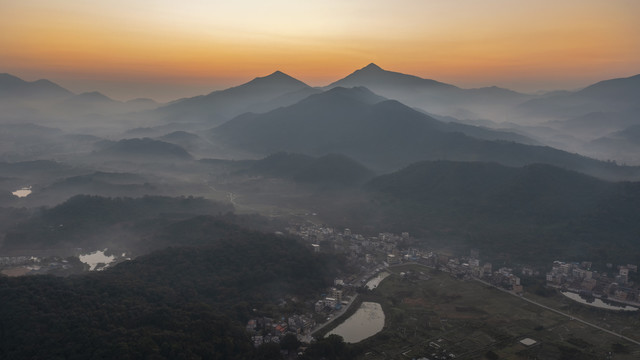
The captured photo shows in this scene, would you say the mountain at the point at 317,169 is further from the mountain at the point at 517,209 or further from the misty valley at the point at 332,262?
the mountain at the point at 517,209

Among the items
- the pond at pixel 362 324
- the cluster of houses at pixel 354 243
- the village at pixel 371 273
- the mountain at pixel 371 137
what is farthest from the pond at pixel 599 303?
the mountain at pixel 371 137

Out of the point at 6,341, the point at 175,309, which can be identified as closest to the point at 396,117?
the point at 175,309

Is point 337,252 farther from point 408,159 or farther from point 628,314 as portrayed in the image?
point 408,159

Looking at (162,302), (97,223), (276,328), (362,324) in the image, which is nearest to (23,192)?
(97,223)

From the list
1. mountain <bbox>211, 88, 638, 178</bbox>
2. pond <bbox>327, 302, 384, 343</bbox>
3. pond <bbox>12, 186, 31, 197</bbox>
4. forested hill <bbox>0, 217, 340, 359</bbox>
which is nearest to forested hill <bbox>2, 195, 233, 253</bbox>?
forested hill <bbox>0, 217, 340, 359</bbox>

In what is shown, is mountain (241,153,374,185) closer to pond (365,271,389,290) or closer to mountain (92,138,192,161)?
mountain (92,138,192,161)

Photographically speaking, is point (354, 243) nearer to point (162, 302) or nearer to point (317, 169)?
point (162, 302)
